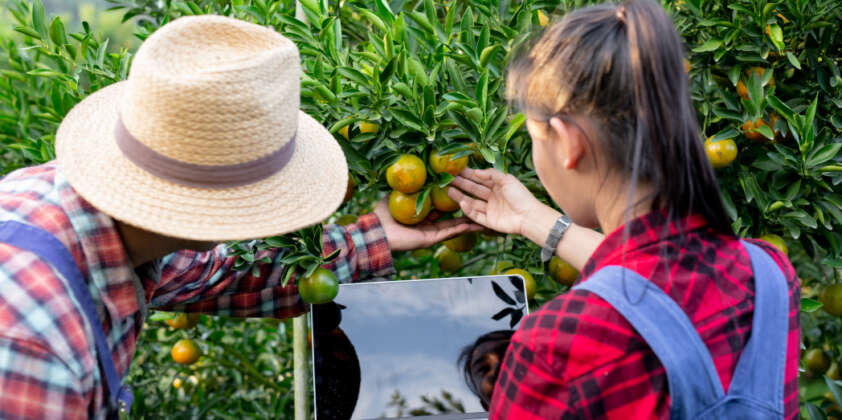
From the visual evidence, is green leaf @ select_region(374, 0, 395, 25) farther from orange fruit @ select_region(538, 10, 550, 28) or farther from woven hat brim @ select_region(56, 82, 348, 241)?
woven hat brim @ select_region(56, 82, 348, 241)

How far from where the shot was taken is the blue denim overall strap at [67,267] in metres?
1.09

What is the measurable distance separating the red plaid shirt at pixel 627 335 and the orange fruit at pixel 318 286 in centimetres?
55

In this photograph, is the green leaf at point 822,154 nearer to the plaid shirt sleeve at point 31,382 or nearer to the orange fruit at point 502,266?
the orange fruit at point 502,266

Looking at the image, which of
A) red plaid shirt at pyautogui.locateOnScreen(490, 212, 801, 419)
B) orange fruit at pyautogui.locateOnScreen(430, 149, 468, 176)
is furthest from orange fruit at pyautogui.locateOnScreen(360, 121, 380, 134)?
red plaid shirt at pyautogui.locateOnScreen(490, 212, 801, 419)

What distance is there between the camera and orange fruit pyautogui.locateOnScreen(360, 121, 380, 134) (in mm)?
1640

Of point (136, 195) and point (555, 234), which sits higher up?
point (136, 195)

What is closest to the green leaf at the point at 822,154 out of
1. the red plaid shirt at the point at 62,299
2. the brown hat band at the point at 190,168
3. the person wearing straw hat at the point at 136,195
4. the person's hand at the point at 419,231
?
the person's hand at the point at 419,231

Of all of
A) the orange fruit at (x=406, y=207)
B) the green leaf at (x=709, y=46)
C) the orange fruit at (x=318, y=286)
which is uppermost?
the green leaf at (x=709, y=46)

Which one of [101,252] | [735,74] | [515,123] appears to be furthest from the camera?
[735,74]

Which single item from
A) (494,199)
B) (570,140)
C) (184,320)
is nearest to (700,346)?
(570,140)

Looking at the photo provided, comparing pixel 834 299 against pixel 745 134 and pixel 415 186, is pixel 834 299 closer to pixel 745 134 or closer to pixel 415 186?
pixel 745 134

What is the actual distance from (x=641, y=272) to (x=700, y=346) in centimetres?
12

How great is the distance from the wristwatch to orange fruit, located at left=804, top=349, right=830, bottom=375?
1.26m

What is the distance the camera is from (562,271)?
1.80 meters
